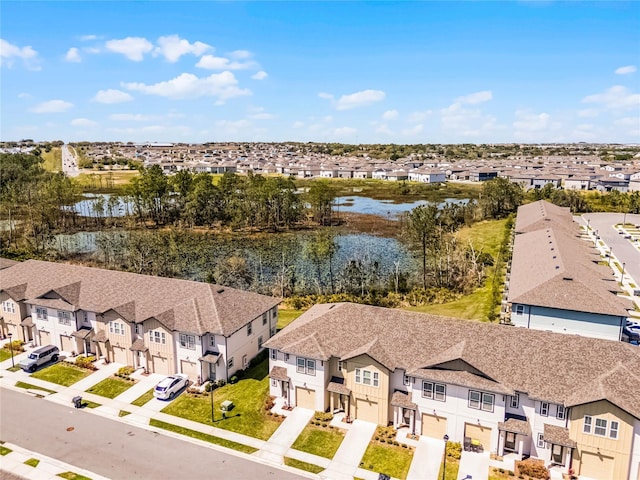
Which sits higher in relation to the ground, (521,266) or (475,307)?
(521,266)

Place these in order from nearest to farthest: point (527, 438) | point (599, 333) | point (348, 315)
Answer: point (527, 438), point (348, 315), point (599, 333)

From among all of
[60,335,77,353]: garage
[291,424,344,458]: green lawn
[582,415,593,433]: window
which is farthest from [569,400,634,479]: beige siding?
[60,335,77,353]: garage

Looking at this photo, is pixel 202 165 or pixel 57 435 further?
pixel 202 165

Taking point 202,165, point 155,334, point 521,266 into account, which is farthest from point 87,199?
point 521,266

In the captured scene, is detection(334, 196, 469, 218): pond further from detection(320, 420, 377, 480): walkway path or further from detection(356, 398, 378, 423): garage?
detection(320, 420, 377, 480): walkway path

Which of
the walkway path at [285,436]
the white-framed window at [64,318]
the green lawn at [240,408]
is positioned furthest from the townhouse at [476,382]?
the white-framed window at [64,318]

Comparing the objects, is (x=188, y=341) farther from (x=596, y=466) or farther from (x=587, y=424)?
(x=596, y=466)

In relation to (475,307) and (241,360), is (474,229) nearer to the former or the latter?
(475,307)
